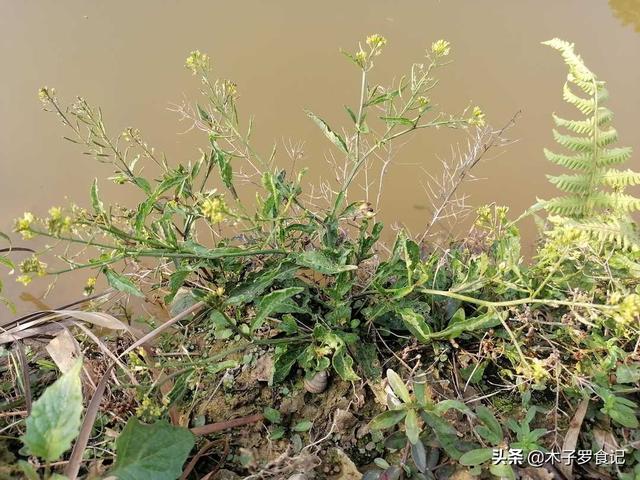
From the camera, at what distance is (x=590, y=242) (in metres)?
1.12

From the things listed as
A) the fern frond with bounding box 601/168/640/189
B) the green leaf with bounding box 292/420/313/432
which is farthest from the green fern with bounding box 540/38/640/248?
the green leaf with bounding box 292/420/313/432

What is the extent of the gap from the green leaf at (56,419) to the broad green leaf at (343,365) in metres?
0.52

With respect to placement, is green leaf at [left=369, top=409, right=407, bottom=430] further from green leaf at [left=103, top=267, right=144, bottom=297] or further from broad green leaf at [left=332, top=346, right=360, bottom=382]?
green leaf at [left=103, top=267, right=144, bottom=297]

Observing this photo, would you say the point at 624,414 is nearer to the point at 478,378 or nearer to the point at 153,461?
the point at 478,378

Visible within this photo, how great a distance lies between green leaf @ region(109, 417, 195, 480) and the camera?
87 cm

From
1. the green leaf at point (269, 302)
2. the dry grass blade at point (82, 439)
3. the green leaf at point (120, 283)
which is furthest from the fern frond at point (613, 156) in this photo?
the dry grass blade at point (82, 439)

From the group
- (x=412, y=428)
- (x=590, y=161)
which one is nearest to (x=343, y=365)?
(x=412, y=428)

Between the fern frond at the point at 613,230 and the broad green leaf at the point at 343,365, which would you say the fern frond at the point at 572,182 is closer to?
the fern frond at the point at 613,230

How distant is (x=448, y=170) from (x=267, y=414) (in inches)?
35.3

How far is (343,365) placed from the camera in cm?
111

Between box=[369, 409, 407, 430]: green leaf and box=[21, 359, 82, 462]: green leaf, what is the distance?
543 mm

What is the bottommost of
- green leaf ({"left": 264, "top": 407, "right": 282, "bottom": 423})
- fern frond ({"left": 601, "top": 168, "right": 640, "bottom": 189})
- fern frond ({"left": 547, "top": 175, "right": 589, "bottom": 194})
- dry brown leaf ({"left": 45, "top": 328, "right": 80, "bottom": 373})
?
green leaf ({"left": 264, "top": 407, "right": 282, "bottom": 423})

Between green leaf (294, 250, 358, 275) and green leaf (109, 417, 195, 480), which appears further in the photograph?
green leaf (294, 250, 358, 275)

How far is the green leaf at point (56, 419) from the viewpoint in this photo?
0.75m
